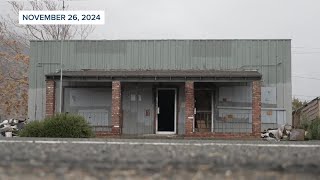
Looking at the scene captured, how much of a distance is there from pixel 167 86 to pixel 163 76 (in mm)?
2740

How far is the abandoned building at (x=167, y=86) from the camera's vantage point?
25453mm

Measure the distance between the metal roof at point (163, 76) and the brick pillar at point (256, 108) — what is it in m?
0.48

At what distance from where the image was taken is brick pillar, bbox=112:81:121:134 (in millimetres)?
23562

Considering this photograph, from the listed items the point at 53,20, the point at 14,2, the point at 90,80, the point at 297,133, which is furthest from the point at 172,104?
the point at 14,2

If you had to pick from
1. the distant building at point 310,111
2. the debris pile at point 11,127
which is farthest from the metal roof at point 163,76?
the distant building at point 310,111

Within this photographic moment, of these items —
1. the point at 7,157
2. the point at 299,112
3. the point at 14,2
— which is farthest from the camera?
the point at 14,2

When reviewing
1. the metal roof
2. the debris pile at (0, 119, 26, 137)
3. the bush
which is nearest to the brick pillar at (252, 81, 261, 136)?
the metal roof

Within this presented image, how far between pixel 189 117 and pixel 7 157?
70.0ft

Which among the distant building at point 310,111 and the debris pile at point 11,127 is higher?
the distant building at point 310,111

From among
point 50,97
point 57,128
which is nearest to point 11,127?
point 50,97

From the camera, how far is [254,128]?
75.2 feet

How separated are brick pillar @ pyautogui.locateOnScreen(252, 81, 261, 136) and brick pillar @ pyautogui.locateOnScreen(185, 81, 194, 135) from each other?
3.02 metres

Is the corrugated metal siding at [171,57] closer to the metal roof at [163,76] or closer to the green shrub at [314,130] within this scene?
the metal roof at [163,76]

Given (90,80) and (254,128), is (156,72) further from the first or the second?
(254,128)
